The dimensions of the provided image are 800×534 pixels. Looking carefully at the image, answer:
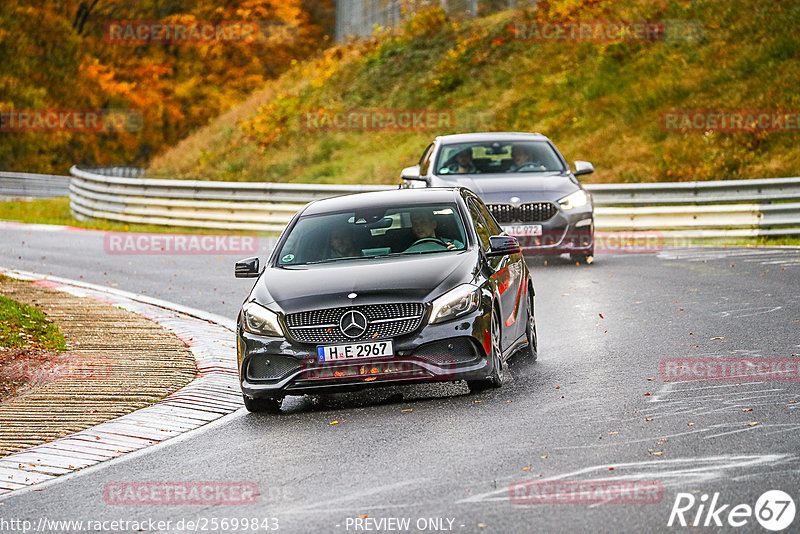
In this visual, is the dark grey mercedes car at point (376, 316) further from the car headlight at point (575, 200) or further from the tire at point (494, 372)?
the car headlight at point (575, 200)

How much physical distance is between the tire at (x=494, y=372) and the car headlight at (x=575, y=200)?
7837 mm

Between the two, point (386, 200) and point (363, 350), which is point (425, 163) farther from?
point (363, 350)

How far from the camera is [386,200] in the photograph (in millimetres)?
10609

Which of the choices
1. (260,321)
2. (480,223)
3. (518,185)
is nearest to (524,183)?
(518,185)

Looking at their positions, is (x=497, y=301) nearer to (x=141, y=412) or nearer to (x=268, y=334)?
(x=268, y=334)

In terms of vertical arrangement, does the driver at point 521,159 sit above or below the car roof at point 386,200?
below

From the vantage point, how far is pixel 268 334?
8.99 meters

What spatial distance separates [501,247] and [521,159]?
868 centimetres

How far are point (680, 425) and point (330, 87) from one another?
35.4m

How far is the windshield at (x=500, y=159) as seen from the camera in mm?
18203

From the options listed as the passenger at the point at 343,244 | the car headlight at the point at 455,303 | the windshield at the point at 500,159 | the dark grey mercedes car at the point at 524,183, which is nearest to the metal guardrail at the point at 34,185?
the dark grey mercedes car at the point at 524,183

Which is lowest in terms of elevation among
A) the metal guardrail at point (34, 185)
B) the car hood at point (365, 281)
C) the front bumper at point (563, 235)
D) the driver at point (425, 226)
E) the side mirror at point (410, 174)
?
the metal guardrail at point (34, 185)

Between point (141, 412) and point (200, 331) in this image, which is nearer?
point (141, 412)

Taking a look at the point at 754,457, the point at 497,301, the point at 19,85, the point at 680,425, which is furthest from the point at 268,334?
the point at 19,85
